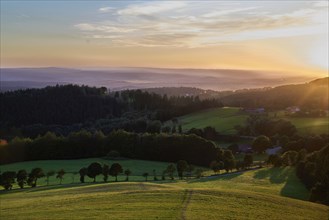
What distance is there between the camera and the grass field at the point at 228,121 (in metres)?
111

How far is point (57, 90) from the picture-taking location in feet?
598

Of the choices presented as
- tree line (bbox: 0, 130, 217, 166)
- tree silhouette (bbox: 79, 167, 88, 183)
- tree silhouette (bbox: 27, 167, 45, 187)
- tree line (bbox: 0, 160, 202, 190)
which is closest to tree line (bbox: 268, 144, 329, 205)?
tree line (bbox: 0, 130, 217, 166)

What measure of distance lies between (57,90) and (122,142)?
98285mm

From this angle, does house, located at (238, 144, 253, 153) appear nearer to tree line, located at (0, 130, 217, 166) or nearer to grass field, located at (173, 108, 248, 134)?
grass field, located at (173, 108, 248, 134)

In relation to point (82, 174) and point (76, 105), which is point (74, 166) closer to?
point (82, 174)

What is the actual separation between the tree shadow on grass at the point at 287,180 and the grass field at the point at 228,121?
40.9 meters

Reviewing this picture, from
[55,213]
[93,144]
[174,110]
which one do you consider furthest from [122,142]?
[174,110]

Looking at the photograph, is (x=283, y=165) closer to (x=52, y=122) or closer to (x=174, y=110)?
(x=174, y=110)

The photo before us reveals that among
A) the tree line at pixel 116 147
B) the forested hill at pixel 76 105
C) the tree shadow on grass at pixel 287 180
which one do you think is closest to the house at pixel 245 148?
the tree line at pixel 116 147

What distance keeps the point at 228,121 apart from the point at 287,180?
69422 millimetres

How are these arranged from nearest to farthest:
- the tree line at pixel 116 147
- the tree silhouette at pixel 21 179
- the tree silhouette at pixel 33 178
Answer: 1. the tree silhouette at pixel 21 179
2. the tree silhouette at pixel 33 178
3. the tree line at pixel 116 147

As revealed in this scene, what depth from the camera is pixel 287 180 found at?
5938 cm

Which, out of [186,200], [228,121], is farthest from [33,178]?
[228,121]

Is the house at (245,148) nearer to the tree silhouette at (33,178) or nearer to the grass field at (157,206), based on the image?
the tree silhouette at (33,178)
